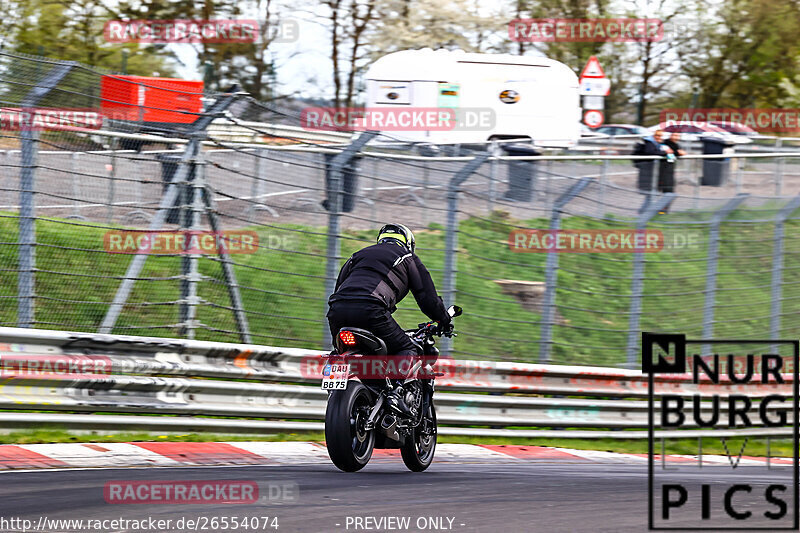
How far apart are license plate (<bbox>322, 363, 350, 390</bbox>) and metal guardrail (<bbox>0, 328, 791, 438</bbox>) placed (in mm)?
1918

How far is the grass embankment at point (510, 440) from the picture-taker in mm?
7691

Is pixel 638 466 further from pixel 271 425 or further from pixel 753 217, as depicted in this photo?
pixel 753 217

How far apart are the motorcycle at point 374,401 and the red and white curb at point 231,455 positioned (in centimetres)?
69

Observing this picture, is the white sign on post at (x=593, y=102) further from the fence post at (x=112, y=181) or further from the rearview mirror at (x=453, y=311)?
the rearview mirror at (x=453, y=311)

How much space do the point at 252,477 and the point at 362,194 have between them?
3.33 metres

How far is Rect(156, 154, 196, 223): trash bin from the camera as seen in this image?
339 inches

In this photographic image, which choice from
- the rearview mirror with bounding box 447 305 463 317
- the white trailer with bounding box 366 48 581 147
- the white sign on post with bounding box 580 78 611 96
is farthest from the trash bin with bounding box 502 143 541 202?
the white sign on post with bounding box 580 78 611 96

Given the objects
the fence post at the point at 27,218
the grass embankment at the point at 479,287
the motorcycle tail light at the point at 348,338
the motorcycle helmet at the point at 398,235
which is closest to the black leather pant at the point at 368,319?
the motorcycle tail light at the point at 348,338

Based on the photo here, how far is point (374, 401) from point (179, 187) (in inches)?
109

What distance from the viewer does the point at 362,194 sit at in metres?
9.26

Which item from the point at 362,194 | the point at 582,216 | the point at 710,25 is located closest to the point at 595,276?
the point at 582,216

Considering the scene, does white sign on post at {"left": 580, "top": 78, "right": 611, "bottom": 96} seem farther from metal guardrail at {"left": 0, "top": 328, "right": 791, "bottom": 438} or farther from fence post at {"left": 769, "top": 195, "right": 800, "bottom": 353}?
metal guardrail at {"left": 0, "top": 328, "right": 791, "bottom": 438}

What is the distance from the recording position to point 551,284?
10008mm

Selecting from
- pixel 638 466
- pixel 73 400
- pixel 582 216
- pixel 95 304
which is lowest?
pixel 638 466
